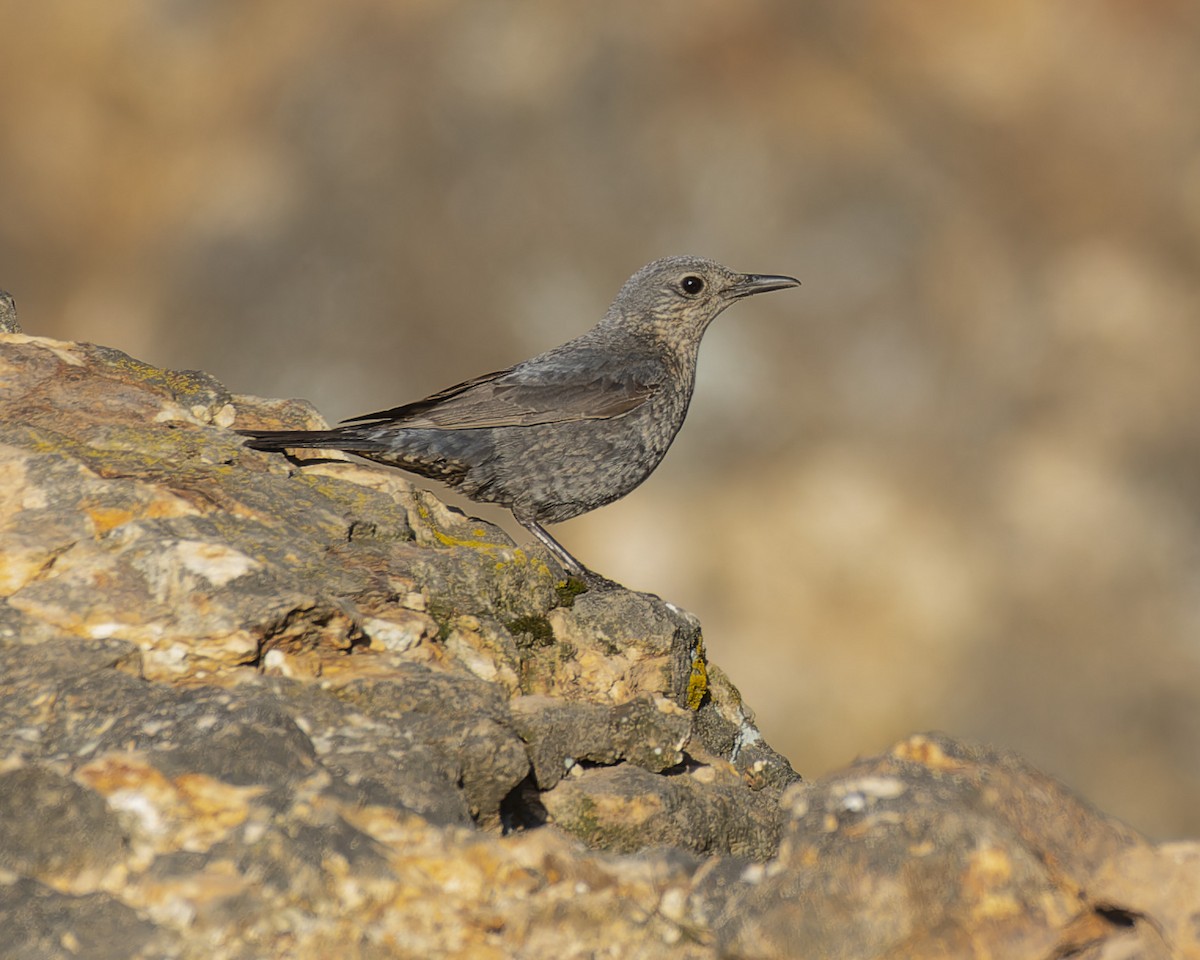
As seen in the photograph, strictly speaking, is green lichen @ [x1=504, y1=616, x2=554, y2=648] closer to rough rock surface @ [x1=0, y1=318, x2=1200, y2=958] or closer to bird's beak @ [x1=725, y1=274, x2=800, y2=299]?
rough rock surface @ [x1=0, y1=318, x2=1200, y2=958]

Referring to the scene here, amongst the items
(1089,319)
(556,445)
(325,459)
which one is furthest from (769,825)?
(1089,319)

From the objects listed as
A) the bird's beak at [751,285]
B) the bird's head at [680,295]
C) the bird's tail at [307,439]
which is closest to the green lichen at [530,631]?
the bird's tail at [307,439]

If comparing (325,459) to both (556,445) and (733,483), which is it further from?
(733,483)

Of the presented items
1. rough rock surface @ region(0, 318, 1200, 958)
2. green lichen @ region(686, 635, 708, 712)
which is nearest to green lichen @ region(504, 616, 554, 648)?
rough rock surface @ region(0, 318, 1200, 958)

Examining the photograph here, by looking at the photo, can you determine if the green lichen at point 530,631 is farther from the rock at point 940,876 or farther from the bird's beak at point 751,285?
the bird's beak at point 751,285

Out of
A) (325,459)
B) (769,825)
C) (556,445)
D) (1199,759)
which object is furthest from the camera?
(1199,759)

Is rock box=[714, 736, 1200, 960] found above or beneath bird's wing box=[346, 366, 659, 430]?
beneath
